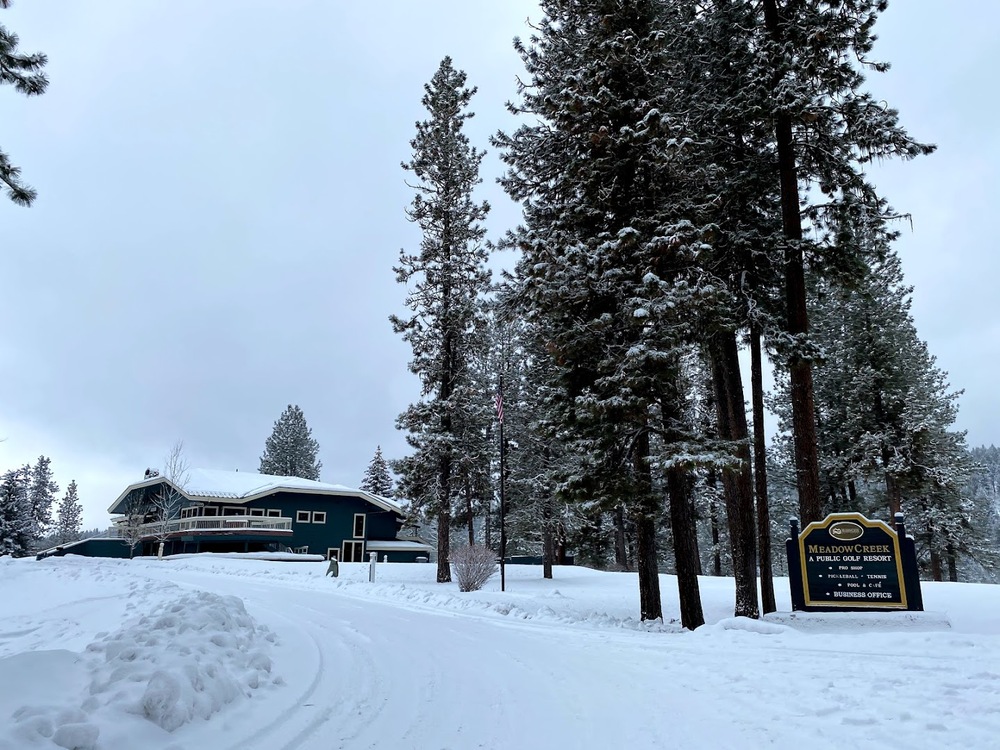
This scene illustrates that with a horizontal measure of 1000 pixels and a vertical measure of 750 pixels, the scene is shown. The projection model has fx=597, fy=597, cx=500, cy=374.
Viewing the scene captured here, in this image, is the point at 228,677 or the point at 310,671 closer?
the point at 228,677

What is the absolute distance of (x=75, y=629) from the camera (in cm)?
1184

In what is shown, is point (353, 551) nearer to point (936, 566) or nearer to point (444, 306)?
point (444, 306)

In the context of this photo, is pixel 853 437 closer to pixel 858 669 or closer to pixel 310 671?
pixel 858 669

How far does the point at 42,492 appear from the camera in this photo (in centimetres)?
7538

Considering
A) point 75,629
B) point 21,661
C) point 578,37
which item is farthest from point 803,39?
point 75,629

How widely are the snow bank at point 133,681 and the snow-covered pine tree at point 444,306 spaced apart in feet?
52.3

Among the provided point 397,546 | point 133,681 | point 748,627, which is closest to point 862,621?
point 748,627

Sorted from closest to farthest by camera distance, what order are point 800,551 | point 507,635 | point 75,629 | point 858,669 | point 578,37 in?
1. point 858,669
2. point 507,635
3. point 800,551
4. point 75,629
5. point 578,37

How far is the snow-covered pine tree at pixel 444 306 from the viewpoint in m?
23.3

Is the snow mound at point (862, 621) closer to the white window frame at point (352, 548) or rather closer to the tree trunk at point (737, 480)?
the tree trunk at point (737, 480)

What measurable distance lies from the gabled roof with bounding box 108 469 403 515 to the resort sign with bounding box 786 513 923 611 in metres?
41.5

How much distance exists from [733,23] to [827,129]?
3.22m

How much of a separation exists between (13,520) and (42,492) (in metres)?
28.1

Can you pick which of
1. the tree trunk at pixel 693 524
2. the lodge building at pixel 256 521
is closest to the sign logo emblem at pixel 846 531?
the tree trunk at pixel 693 524
